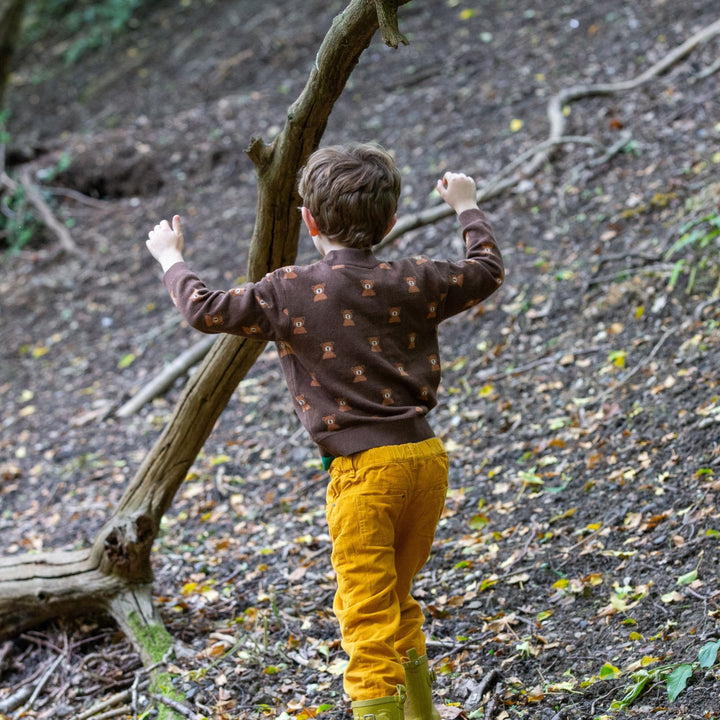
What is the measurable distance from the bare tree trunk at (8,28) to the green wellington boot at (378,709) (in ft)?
30.9

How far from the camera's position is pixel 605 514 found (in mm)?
3738

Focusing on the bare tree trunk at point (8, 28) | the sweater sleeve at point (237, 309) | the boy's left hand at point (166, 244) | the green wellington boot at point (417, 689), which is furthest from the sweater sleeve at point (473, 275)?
the bare tree trunk at point (8, 28)

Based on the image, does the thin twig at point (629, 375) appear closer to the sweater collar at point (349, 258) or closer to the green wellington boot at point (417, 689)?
the green wellington boot at point (417, 689)

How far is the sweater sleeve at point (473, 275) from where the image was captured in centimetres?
256

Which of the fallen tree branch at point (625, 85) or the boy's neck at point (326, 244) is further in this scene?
the fallen tree branch at point (625, 85)

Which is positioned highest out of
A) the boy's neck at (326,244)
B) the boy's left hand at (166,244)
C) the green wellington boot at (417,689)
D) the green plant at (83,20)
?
the green plant at (83,20)

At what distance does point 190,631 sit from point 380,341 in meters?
1.99

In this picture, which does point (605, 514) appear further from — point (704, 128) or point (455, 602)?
point (704, 128)

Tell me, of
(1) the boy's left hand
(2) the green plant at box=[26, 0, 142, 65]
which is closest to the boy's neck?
(1) the boy's left hand

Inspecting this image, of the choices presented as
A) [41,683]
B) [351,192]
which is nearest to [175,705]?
[41,683]

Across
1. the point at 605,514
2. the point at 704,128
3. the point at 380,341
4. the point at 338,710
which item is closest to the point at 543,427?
the point at 605,514

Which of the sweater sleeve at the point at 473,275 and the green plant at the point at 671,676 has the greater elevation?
the sweater sleeve at the point at 473,275

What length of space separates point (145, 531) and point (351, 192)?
2044 mm

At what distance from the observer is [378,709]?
2359mm
